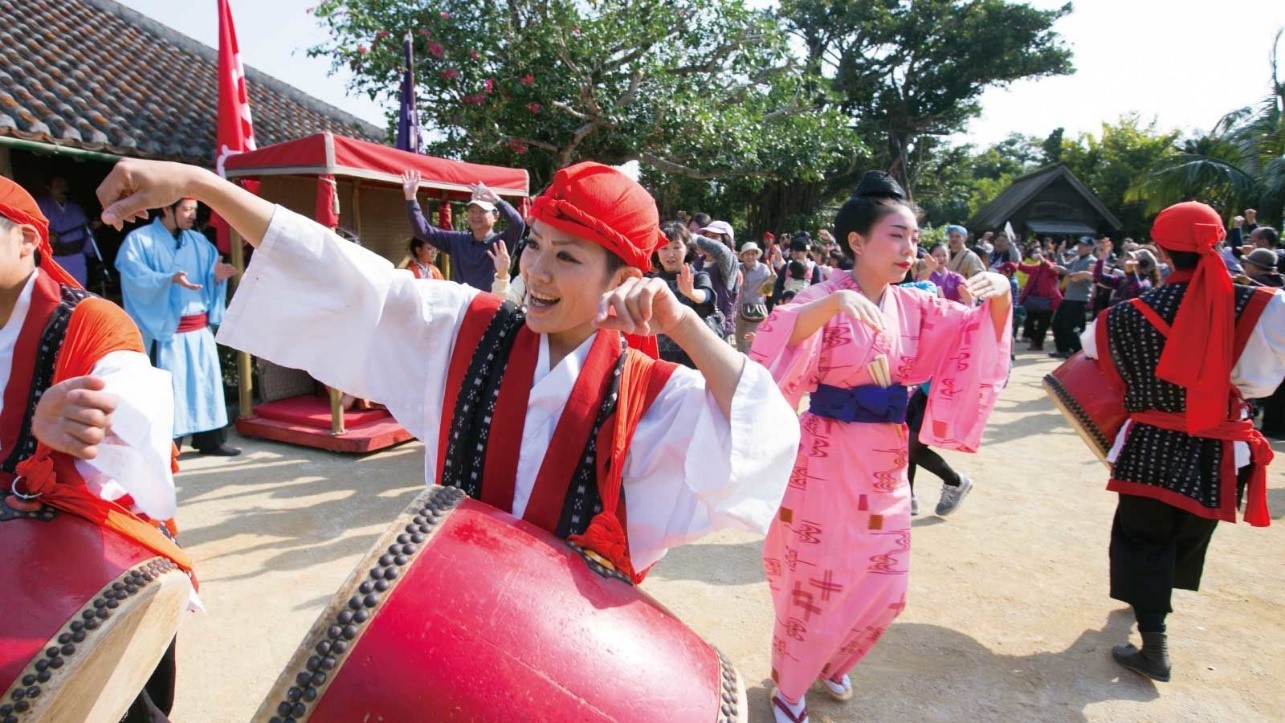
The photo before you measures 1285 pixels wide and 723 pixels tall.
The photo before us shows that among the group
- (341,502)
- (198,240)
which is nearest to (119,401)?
(341,502)

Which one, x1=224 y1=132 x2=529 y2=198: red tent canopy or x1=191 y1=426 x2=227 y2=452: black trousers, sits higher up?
x1=224 y1=132 x2=529 y2=198: red tent canopy

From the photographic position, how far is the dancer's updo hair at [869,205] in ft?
8.60

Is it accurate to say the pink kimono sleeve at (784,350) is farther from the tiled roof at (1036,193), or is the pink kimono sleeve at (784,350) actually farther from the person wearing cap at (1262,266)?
the tiled roof at (1036,193)

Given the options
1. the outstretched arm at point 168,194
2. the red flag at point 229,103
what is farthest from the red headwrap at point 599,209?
the red flag at point 229,103

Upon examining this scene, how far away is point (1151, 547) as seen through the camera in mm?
3035

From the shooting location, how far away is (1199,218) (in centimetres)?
285

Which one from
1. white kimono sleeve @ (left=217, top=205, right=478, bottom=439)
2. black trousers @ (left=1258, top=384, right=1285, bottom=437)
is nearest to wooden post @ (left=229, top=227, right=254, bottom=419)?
white kimono sleeve @ (left=217, top=205, right=478, bottom=439)

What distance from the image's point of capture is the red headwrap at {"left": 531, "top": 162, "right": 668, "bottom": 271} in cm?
141

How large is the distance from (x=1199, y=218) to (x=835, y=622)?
6.58ft

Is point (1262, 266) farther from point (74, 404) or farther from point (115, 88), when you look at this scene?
point (115, 88)

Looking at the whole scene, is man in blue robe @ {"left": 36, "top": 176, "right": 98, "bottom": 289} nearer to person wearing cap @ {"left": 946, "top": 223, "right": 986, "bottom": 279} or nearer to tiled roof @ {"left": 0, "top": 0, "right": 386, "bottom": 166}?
tiled roof @ {"left": 0, "top": 0, "right": 386, "bottom": 166}

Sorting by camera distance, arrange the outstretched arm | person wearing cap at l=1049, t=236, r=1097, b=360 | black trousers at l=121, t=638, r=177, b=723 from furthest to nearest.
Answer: person wearing cap at l=1049, t=236, r=1097, b=360
black trousers at l=121, t=638, r=177, b=723
the outstretched arm

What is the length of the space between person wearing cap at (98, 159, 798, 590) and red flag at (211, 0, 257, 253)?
5.16 metres

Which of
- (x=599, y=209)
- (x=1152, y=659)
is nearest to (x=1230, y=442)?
(x=1152, y=659)
